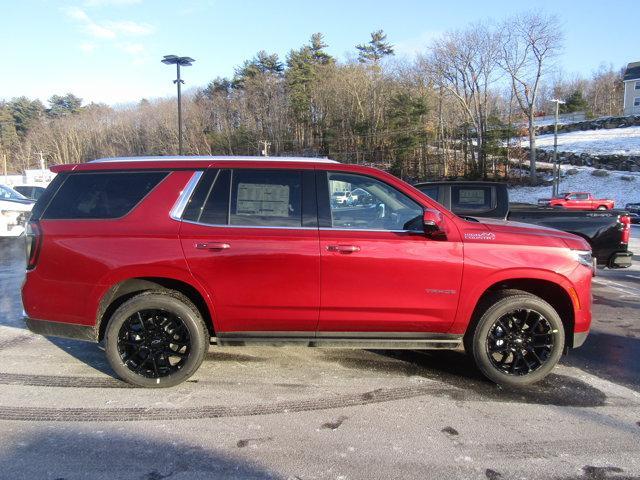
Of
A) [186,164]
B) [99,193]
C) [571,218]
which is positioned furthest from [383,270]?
[571,218]

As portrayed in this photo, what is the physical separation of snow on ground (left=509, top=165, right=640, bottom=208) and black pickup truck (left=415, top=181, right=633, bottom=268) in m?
32.7

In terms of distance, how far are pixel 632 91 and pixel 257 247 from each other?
8653 cm

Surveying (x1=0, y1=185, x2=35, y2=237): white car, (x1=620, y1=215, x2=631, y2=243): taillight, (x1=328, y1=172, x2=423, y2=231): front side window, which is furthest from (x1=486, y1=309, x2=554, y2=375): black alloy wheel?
(x1=0, y1=185, x2=35, y2=237): white car

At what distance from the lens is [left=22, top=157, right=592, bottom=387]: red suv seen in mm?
3863

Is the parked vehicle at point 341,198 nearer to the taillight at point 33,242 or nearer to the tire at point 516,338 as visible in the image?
the tire at point 516,338

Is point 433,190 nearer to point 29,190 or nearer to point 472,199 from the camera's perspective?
point 472,199

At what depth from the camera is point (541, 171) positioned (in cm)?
4738

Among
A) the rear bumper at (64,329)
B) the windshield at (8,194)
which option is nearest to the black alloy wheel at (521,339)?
the rear bumper at (64,329)

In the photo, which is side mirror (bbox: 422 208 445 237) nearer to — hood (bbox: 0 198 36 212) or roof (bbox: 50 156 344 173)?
roof (bbox: 50 156 344 173)

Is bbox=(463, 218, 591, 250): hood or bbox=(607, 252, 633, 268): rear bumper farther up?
bbox=(463, 218, 591, 250): hood

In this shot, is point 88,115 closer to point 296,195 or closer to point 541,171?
point 541,171

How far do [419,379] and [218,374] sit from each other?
6.02 ft

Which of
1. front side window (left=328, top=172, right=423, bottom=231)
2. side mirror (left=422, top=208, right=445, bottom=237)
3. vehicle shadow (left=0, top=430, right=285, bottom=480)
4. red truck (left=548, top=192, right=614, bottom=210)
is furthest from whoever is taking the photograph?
red truck (left=548, top=192, right=614, bottom=210)

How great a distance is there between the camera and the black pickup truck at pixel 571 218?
7.67 meters
